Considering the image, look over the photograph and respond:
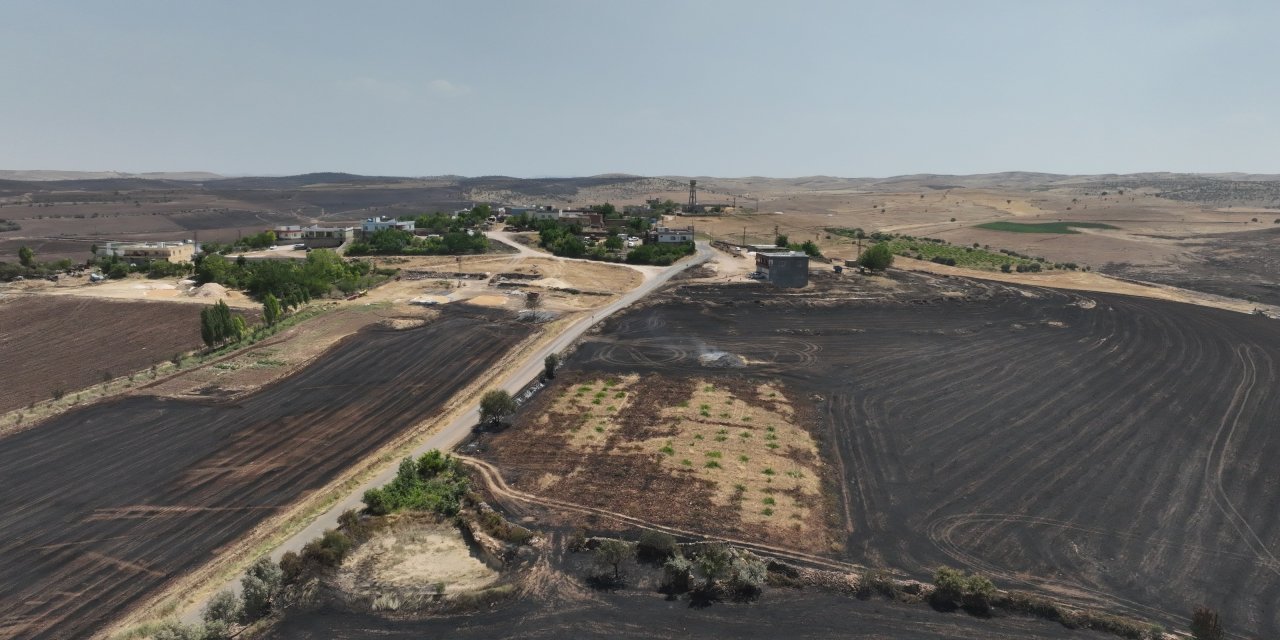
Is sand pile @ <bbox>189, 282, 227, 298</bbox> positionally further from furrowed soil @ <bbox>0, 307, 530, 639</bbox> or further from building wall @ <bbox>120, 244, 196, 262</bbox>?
furrowed soil @ <bbox>0, 307, 530, 639</bbox>

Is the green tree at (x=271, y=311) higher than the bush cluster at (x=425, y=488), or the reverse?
the green tree at (x=271, y=311)

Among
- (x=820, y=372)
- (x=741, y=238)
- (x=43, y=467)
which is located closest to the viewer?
(x=43, y=467)

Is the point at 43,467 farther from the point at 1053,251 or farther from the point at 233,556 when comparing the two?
the point at 1053,251

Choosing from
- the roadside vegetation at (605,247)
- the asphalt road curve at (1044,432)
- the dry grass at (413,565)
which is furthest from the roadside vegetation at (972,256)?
the dry grass at (413,565)

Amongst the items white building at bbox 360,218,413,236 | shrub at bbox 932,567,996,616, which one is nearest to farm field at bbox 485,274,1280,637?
shrub at bbox 932,567,996,616

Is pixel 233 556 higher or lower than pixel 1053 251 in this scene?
lower

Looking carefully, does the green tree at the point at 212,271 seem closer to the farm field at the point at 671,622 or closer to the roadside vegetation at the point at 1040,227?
the farm field at the point at 671,622

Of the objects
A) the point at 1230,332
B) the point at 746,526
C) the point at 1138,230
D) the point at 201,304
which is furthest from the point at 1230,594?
the point at 1138,230
